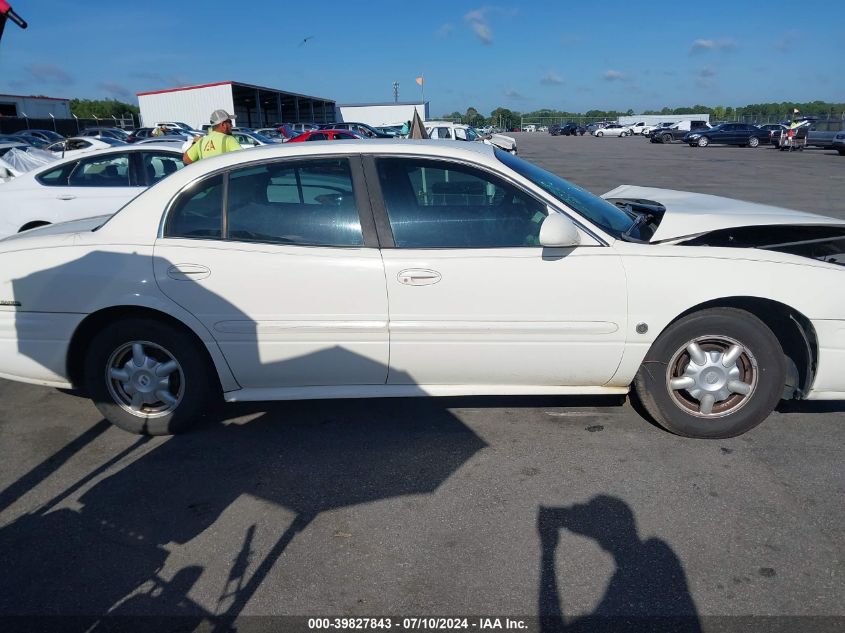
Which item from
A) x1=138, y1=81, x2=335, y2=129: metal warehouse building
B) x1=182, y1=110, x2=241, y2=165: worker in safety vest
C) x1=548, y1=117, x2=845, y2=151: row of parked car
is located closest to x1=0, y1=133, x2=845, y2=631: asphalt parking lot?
x1=182, y1=110, x2=241, y2=165: worker in safety vest

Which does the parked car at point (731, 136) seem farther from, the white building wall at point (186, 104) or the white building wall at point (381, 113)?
the white building wall at point (186, 104)

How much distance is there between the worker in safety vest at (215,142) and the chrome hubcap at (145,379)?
367 cm

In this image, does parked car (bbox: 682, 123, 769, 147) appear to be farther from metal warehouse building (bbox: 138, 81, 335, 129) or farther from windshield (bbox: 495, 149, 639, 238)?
windshield (bbox: 495, 149, 639, 238)

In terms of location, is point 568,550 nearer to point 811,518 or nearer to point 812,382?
point 811,518

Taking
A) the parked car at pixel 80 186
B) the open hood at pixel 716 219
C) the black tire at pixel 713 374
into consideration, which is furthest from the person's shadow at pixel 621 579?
the parked car at pixel 80 186

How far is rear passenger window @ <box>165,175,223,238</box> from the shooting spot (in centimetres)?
353

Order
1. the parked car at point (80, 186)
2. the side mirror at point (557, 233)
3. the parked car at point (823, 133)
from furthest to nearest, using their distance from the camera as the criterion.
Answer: the parked car at point (823, 133) < the parked car at point (80, 186) < the side mirror at point (557, 233)

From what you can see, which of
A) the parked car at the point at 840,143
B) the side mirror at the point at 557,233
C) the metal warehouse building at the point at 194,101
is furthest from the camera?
the metal warehouse building at the point at 194,101

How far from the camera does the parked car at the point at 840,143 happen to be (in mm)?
30875

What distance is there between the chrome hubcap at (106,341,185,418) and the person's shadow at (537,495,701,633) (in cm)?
217

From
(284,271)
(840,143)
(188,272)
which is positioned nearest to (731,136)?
(840,143)

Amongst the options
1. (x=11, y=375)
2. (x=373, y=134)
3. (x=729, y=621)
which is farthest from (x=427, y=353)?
(x=373, y=134)

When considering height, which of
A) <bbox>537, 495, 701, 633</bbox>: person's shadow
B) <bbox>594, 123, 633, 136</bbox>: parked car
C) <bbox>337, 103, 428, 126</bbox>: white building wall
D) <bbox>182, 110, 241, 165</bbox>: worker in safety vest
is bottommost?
<bbox>537, 495, 701, 633</bbox>: person's shadow

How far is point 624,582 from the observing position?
250 cm
